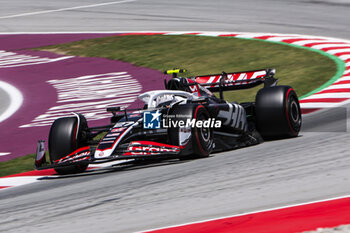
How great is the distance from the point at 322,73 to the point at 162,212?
894 cm

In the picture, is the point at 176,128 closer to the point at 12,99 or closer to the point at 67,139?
the point at 67,139

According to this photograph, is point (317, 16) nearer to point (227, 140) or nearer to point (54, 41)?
point (54, 41)

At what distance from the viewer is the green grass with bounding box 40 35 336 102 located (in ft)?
45.5

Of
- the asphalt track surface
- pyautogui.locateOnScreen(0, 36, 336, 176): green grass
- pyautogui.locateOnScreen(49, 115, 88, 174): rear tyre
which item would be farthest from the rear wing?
pyautogui.locateOnScreen(0, 36, 336, 176): green grass

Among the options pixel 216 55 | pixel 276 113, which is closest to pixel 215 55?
pixel 216 55

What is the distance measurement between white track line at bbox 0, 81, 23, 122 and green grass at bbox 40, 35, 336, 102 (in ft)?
10.8

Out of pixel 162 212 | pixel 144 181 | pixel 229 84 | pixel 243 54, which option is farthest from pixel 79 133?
pixel 243 54

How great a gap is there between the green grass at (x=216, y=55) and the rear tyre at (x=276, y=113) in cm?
368

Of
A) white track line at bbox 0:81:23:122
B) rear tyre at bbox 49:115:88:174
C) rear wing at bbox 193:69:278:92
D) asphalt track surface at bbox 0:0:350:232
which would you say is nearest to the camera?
asphalt track surface at bbox 0:0:350:232

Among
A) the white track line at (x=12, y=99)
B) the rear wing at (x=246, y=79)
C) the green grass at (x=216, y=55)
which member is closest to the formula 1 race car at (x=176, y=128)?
the rear wing at (x=246, y=79)

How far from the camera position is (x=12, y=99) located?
14914mm

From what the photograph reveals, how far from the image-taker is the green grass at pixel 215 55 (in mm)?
13857

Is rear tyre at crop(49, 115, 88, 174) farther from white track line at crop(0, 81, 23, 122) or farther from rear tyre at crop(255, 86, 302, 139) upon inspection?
white track line at crop(0, 81, 23, 122)

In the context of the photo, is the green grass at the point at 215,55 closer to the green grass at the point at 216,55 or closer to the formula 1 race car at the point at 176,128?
the green grass at the point at 216,55
